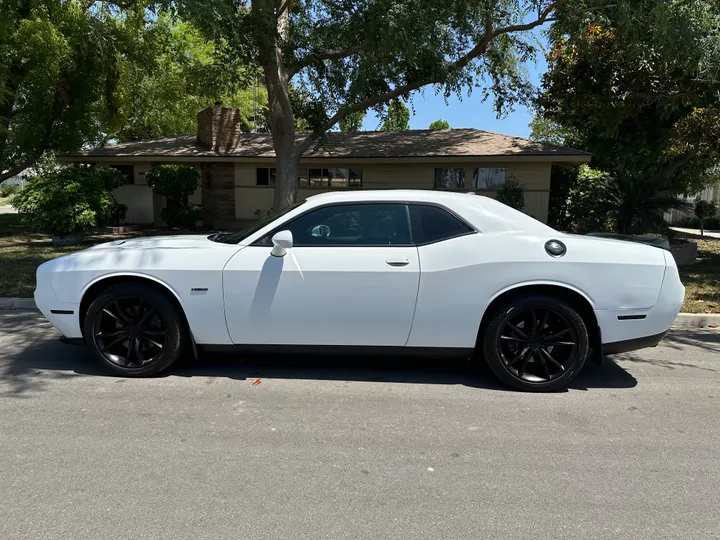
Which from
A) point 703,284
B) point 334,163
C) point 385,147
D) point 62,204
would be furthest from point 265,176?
point 703,284

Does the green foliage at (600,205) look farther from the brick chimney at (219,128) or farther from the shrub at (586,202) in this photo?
the brick chimney at (219,128)

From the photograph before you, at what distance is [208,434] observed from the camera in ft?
12.1

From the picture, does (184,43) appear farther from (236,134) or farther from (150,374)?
(150,374)

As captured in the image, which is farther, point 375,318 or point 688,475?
point 375,318

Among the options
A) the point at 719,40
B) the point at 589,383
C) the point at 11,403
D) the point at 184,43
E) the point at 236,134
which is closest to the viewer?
the point at 11,403

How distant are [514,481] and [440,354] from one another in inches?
59.2

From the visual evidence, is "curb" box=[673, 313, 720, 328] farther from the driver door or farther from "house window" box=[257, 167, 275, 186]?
"house window" box=[257, 167, 275, 186]

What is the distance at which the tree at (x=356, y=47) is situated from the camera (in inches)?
359

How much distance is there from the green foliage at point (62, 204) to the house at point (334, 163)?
12.0ft

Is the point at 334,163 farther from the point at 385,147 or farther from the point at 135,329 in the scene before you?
the point at 135,329

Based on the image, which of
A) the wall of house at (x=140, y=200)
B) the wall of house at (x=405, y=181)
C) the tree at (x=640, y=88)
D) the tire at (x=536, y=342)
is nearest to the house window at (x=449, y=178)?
the wall of house at (x=405, y=181)

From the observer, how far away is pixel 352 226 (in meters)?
4.65

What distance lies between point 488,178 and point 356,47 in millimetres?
6893

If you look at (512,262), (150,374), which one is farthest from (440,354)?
(150,374)
